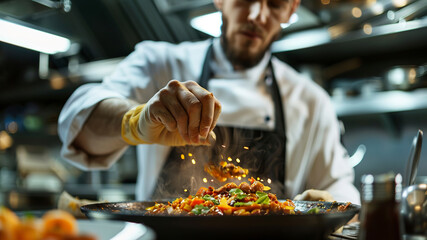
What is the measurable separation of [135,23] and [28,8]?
1470 millimetres

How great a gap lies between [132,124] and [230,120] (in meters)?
0.86

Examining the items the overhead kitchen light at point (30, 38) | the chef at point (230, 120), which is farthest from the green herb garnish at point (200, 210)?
the overhead kitchen light at point (30, 38)

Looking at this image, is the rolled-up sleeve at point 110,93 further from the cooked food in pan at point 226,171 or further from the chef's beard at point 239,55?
the cooked food in pan at point 226,171

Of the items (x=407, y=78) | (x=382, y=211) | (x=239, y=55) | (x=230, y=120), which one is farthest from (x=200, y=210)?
(x=407, y=78)

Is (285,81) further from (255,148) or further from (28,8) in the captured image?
(28,8)

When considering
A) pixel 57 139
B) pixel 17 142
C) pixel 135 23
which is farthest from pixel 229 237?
pixel 17 142

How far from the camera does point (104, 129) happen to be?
5.74 ft

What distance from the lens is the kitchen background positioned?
3008 mm

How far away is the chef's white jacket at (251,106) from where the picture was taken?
2141 millimetres

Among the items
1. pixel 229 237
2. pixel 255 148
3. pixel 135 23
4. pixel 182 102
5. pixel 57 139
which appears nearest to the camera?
pixel 229 237

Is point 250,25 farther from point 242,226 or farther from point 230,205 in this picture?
point 242,226

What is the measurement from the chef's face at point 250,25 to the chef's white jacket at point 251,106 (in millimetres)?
146

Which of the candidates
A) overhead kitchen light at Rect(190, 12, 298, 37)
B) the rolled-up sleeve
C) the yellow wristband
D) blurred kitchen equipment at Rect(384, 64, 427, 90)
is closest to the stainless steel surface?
the yellow wristband

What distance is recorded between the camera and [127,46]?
13.3 feet
